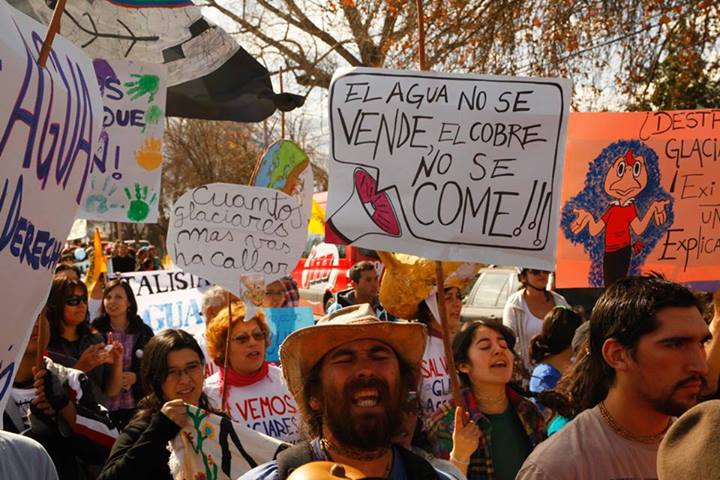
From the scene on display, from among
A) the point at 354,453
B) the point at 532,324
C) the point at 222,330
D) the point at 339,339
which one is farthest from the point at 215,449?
the point at 532,324

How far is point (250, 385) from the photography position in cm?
505

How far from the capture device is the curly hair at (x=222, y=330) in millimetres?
5188

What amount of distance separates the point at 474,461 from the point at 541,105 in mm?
1558

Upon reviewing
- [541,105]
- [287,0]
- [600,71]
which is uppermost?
[287,0]

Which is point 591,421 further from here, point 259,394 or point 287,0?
point 287,0

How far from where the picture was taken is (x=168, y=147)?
43094 millimetres

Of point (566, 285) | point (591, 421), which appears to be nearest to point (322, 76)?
point (566, 285)

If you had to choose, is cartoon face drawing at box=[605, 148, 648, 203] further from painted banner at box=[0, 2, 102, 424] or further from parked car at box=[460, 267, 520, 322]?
parked car at box=[460, 267, 520, 322]

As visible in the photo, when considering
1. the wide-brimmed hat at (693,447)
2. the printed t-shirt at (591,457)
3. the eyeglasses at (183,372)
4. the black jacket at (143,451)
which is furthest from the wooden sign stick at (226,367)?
the wide-brimmed hat at (693,447)

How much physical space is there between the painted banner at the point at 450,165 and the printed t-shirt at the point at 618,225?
1.28 m

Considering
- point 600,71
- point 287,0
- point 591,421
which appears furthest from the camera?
point 287,0

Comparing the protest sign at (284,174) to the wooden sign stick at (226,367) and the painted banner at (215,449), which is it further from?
the painted banner at (215,449)

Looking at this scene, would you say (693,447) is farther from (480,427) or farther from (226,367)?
(226,367)

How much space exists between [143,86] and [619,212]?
8.75 ft
